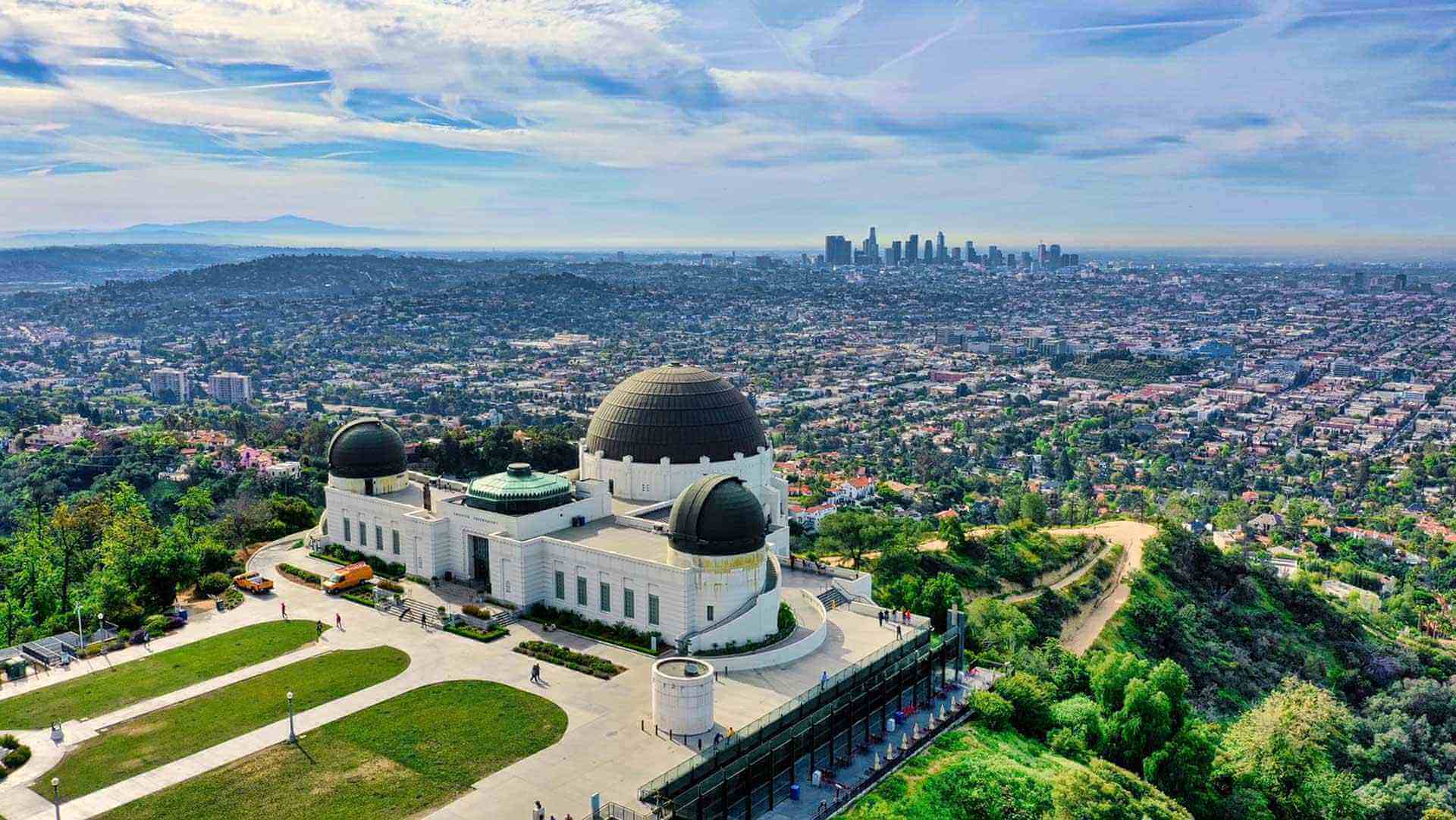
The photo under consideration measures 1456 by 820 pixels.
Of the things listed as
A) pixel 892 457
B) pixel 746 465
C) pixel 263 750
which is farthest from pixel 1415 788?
pixel 892 457

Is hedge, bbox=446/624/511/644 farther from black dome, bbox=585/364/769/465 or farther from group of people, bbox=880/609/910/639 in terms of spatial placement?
group of people, bbox=880/609/910/639

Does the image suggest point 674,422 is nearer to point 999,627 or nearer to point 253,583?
point 999,627

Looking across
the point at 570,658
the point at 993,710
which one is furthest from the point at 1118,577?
the point at 570,658

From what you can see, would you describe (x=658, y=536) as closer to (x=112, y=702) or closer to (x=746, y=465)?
(x=746, y=465)

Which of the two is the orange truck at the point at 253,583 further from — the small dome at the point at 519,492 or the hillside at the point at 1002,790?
the hillside at the point at 1002,790

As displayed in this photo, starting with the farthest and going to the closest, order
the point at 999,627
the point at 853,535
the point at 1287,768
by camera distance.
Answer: the point at 853,535 < the point at 999,627 < the point at 1287,768

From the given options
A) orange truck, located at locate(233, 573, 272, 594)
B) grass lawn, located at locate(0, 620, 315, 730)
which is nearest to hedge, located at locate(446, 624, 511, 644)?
grass lawn, located at locate(0, 620, 315, 730)
